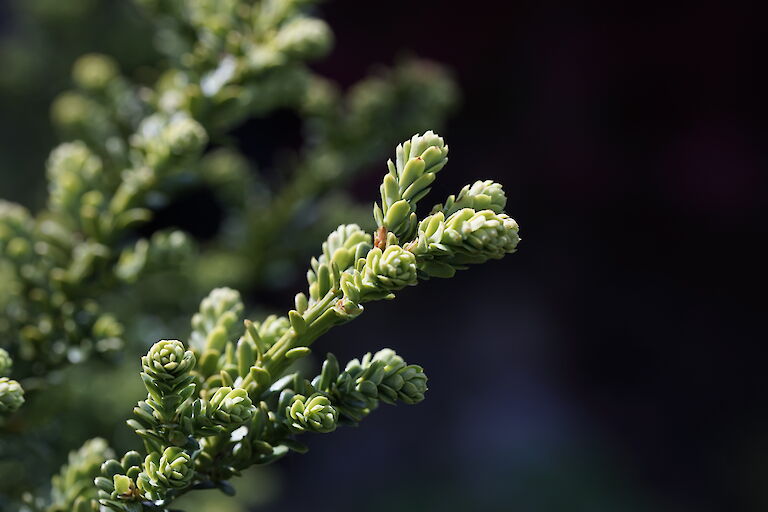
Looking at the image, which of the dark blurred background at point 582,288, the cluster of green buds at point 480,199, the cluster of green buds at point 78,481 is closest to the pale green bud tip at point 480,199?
the cluster of green buds at point 480,199

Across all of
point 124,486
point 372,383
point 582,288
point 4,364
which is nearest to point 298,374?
point 372,383

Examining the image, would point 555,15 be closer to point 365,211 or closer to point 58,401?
point 365,211

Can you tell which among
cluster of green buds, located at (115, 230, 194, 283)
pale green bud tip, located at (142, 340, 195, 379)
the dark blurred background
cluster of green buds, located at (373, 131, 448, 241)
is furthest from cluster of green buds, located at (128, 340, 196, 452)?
the dark blurred background

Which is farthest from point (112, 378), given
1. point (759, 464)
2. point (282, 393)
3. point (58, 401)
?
point (759, 464)

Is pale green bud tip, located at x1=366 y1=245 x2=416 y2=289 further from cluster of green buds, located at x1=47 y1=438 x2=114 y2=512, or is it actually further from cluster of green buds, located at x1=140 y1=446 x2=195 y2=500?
cluster of green buds, located at x1=47 y1=438 x2=114 y2=512

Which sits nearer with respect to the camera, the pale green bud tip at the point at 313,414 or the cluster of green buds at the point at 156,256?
the pale green bud tip at the point at 313,414

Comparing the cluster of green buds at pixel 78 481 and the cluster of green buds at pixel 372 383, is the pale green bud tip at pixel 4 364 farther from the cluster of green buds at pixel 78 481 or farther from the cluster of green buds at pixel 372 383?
the cluster of green buds at pixel 372 383

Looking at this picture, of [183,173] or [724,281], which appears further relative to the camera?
[724,281]
